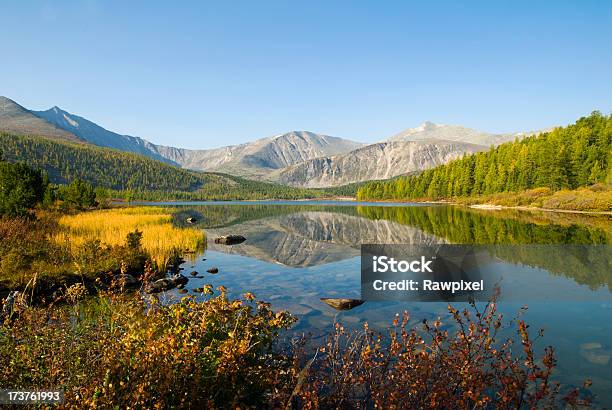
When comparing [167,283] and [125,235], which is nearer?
[167,283]

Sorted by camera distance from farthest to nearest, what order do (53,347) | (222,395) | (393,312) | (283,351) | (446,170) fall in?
(446,170)
(393,312)
(283,351)
(222,395)
(53,347)

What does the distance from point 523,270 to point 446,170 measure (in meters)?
139

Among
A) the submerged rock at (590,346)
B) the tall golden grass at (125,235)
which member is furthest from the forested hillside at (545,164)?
the tall golden grass at (125,235)

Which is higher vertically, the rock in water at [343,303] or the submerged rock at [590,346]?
the submerged rock at [590,346]

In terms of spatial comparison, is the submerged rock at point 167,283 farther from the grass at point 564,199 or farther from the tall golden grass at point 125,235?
the grass at point 564,199

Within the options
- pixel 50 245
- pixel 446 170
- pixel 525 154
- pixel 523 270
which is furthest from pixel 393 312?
pixel 446 170

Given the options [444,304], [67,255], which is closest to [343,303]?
[444,304]

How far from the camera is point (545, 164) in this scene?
97.1 metres

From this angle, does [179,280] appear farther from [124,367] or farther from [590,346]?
[590,346]

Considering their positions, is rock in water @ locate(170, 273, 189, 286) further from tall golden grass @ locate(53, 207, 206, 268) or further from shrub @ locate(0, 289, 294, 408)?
shrub @ locate(0, 289, 294, 408)

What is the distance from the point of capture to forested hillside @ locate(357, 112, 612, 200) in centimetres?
9331

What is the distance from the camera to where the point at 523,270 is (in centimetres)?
2141

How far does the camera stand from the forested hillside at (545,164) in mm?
93312

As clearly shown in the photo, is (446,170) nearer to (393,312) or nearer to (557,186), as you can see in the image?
(557,186)
